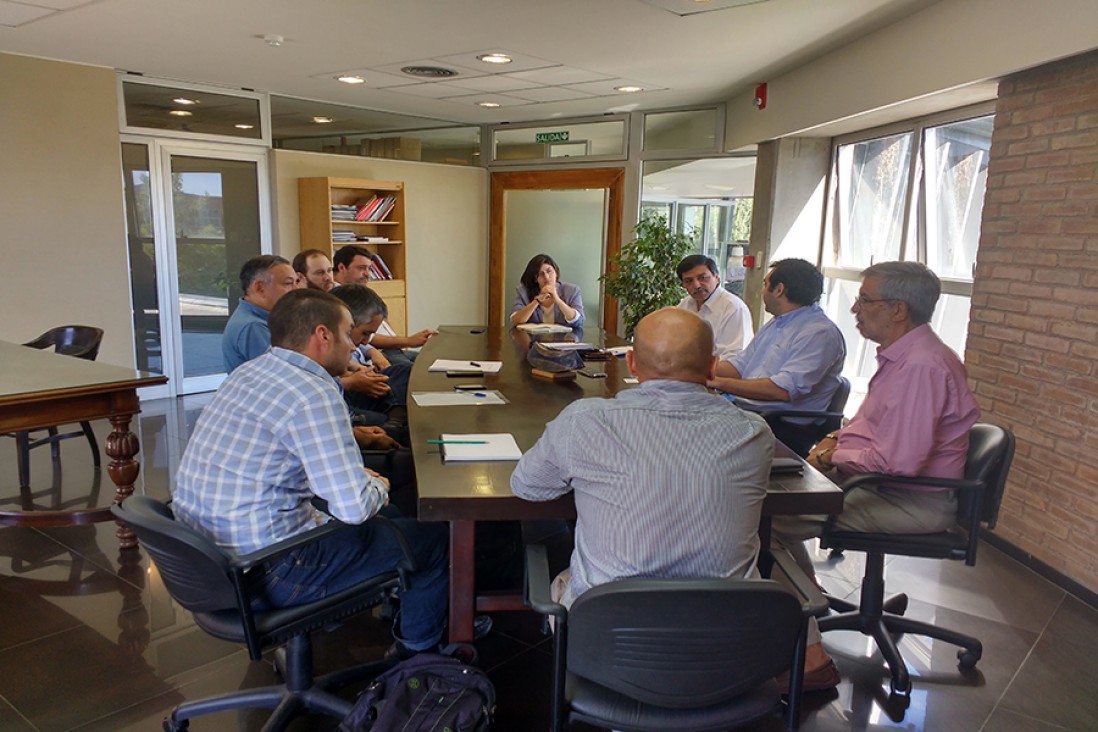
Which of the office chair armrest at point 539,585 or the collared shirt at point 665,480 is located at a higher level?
the collared shirt at point 665,480

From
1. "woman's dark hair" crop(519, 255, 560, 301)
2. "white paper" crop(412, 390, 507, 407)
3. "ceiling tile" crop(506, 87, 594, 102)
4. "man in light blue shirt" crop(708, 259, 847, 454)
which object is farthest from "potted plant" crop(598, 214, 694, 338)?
"white paper" crop(412, 390, 507, 407)

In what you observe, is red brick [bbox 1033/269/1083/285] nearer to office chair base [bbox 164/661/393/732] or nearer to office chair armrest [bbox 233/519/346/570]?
office chair armrest [bbox 233/519/346/570]

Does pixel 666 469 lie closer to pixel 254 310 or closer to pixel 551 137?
pixel 254 310

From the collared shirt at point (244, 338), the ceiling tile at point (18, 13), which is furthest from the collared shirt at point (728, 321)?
the ceiling tile at point (18, 13)

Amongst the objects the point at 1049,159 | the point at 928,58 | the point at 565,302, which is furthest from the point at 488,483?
the point at 565,302

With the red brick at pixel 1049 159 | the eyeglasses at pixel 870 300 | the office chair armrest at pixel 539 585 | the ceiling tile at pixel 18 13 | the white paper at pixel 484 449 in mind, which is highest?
the ceiling tile at pixel 18 13

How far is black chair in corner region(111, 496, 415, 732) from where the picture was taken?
5.65 feet

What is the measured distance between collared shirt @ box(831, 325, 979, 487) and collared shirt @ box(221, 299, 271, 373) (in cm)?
230

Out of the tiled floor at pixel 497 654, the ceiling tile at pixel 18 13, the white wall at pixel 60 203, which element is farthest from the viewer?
the white wall at pixel 60 203

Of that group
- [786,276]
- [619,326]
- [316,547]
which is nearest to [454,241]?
[619,326]

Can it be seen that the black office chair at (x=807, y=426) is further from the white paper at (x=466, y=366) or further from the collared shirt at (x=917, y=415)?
the white paper at (x=466, y=366)

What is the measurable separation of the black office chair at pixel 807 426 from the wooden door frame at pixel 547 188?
14.5ft

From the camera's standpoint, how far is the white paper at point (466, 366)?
3.53 m

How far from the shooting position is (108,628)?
268 cm
